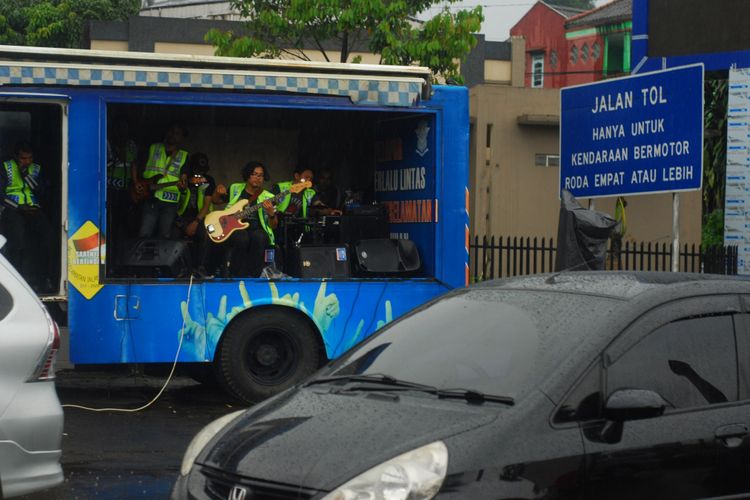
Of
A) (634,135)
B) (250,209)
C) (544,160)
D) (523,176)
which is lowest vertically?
(250,209)

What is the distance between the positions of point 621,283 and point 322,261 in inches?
237

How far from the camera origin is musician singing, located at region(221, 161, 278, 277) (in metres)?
11.0

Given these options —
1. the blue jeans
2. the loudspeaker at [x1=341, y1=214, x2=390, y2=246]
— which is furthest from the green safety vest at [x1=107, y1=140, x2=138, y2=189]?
the loudspeaker at [x1=341, y1=214, x2=390, y2=246]

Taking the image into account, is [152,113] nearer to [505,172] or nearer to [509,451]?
[509,451]

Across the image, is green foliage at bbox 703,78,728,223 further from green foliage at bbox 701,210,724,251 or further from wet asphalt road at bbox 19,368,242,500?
wet asphalt road at bbox 19,368,242,500

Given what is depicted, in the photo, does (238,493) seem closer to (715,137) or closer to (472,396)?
(472,396)

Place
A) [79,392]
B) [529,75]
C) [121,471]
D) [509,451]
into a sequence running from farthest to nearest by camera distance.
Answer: [529,75] < [79,392] < [121,471] < [509,451]

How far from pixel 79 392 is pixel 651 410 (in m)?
7.91

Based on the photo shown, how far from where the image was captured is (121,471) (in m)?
7.88

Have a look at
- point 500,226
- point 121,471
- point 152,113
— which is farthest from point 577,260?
point 500,226

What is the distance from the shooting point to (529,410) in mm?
4430

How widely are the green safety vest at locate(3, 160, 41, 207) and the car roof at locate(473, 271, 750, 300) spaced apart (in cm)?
616

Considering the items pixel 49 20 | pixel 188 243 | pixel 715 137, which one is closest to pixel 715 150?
pixel 715 137

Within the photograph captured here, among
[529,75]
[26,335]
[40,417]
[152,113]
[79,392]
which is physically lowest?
[79,392]
